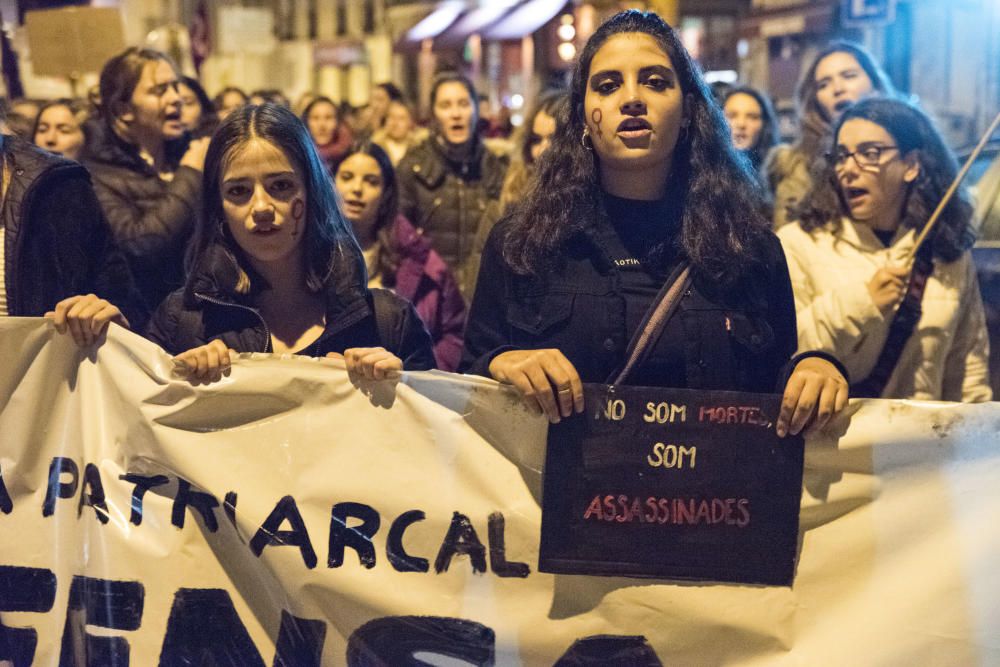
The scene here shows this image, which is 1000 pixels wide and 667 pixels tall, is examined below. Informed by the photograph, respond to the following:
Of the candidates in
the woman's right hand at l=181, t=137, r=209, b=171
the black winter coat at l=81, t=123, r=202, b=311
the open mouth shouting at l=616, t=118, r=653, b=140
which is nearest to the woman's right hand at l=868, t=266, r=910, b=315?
the open mouth shouting at l=616, t=118, r=653, b=140

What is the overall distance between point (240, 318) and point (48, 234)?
66 cm

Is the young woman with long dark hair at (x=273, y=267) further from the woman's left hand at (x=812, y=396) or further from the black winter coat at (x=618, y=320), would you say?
the woman's left hand at (x=812, y=396)

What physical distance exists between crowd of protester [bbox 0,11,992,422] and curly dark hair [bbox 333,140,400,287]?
900 mm

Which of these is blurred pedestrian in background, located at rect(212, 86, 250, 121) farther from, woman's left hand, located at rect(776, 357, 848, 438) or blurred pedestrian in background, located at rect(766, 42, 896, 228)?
woman's left hand, located at rect(776, 357, 848, 438)

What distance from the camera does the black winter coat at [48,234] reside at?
3.90 metres

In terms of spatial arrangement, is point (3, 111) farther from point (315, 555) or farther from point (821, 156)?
point (821, 156)

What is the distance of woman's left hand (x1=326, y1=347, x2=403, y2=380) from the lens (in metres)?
3.47

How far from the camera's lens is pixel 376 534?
3506 mm

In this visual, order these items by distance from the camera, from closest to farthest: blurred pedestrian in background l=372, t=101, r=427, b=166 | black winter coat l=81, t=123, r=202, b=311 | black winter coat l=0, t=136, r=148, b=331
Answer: black winter coat l=0, t=136, r=148, b=331
black winter coat l=81, t=123, r=202, b=311
blurred pedestrian in background l=372, t=101, r=427, b=166

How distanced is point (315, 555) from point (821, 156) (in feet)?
8.74

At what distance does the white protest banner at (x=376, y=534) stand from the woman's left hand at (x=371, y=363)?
47mm

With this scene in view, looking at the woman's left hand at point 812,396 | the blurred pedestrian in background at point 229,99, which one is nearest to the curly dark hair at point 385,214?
the woman's left hand at point 812,396

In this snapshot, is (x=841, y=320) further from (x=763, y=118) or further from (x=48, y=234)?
(x=763, y=118)

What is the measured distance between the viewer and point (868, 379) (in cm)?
477
